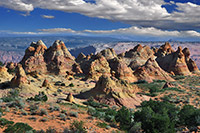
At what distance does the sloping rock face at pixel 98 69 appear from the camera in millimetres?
68287

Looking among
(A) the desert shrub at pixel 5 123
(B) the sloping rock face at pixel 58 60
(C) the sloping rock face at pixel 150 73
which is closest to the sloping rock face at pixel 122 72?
(C) the sloping rock face at pixel 150 73

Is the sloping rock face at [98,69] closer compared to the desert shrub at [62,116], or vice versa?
the desert shrub at [62,116]

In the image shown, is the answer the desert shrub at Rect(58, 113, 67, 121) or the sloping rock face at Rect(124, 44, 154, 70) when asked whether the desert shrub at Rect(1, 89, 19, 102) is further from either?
the sloping rock face at Rect(124, 44, 154, 70)

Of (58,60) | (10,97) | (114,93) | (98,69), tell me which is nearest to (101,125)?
(10,97)

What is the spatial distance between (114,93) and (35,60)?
158ft

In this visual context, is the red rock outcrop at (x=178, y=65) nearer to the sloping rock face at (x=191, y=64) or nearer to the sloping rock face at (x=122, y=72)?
the sloping rock face at (x=191, y=64)

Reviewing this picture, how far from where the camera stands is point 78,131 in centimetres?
1617

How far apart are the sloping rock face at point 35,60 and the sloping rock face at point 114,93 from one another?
40.1m

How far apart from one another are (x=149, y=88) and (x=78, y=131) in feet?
139

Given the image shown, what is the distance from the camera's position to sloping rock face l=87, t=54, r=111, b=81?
68287mm

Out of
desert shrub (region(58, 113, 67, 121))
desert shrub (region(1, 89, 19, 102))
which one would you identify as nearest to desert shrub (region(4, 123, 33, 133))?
desert shrub (region(58, 113, 67, 121))

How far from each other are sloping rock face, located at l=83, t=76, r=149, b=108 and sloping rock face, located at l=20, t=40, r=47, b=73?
40122mm

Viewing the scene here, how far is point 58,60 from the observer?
251 ft

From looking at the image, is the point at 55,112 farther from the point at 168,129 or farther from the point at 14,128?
the point at 168,129
